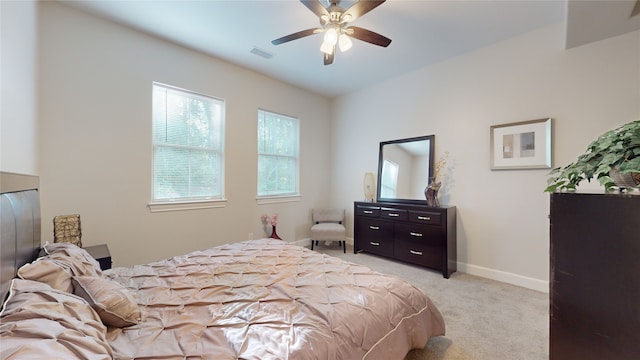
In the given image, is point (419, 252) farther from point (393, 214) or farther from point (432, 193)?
point (432, 193)

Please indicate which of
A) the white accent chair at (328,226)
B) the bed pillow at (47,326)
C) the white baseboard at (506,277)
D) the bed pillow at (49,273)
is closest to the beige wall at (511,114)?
the white baseboard at (506,277)

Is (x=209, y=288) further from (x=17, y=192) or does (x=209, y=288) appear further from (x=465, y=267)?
(x=465, y=267)

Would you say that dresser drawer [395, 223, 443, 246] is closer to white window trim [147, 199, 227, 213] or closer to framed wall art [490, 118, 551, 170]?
framed wall art [490, 118, 551, 170]

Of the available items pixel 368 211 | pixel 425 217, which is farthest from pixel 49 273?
pixel 368 211

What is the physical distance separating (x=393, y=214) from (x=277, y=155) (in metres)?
2.18

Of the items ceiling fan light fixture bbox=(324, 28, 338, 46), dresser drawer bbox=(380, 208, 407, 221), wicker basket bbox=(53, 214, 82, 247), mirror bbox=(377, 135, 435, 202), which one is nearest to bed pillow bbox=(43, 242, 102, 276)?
wicker basket bbox=(53, 214, 82, 247)

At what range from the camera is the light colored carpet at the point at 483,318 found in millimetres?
1817

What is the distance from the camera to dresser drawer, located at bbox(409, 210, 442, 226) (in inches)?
130

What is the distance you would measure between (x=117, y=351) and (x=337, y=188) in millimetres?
4350

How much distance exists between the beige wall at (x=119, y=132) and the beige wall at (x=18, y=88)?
0.23 m

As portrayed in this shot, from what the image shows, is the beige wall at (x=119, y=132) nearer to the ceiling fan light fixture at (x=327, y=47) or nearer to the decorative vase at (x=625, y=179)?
the ceiling fan light fixture at (x=327, y=47)

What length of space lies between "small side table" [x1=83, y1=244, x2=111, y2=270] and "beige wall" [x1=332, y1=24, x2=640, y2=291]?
3.94 m

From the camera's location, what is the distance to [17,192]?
1.23 meters

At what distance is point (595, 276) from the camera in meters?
0.99
